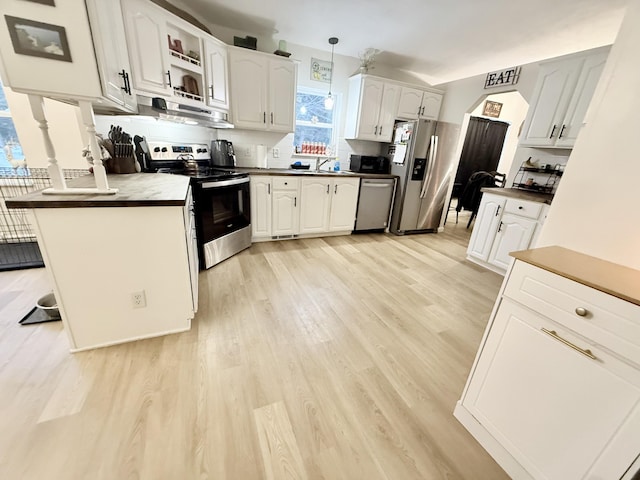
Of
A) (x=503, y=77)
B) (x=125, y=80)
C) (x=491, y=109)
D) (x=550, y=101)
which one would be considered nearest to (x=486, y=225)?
(x=550, y=101)

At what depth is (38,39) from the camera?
1.11m

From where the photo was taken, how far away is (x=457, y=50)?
3303 mm

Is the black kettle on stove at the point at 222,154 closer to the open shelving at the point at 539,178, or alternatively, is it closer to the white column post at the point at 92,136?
the white column post at the point at 92,136

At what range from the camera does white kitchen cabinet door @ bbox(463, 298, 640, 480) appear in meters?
0.78

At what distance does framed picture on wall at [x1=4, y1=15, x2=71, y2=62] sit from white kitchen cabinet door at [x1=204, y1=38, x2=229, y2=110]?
1.59 meters

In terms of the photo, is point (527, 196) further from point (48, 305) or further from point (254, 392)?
point (48, 305)

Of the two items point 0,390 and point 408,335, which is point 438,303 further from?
point 0,390

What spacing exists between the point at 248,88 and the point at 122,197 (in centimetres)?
228

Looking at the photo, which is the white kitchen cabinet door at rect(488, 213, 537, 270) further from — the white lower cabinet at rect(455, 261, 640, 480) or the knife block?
the knife block

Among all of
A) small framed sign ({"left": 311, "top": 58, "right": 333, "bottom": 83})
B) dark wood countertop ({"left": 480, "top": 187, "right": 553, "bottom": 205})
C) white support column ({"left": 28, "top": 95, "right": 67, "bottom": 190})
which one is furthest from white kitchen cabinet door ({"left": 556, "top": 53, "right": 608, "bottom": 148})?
white support column ({"left": 28, "top": 95, "right": 67, "bottom": 190})

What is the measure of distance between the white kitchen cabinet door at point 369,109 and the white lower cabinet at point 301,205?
835 mm

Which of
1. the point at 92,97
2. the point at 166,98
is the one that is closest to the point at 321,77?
the point at 166,98

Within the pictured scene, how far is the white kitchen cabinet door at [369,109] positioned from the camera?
3.67 meters

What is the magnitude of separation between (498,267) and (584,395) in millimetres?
2452
